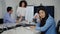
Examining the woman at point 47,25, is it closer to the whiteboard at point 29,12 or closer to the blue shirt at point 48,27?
the blue shirt at point 48,27

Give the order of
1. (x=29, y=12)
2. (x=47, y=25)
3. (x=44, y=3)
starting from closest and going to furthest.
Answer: (x=47, y=25), (x=29, y=12), (x=44, y=3)

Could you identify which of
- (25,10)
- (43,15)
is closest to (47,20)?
(43,15)

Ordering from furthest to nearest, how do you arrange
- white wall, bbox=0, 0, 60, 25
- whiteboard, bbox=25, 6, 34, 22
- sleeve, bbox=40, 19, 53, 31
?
white wall, bbox=0, 0, 60, 25 → whiteboard, bbox=25, 6, 34, 22 → sleeve, bbox=40, 19, 53, 31

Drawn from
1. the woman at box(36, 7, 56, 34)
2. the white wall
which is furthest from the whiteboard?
the woman at box(36, 7, 56, 34)

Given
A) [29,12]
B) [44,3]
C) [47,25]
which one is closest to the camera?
[47,25]

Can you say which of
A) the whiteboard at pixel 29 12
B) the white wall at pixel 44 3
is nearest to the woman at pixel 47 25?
the whiteboard at pixel 29 12

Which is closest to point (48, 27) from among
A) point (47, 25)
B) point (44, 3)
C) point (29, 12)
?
point (47, 25)

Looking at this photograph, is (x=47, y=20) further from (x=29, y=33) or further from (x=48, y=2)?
(x=48, y=2)

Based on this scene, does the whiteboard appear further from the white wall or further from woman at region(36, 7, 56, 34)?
woman at region(36, 7, 56, 34)

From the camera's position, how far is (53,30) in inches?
102

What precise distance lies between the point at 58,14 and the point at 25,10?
54.2 inches

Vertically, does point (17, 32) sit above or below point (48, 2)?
below

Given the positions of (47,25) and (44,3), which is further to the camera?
(44,3)

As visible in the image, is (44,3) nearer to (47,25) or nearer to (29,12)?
(29,12)
